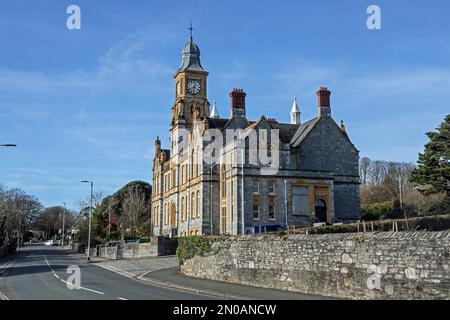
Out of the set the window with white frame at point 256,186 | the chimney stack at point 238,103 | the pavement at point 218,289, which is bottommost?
the pavement at point 218,289

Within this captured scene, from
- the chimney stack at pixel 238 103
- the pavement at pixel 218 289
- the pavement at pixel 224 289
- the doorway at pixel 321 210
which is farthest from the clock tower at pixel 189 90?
the pavement at pixel 224 289

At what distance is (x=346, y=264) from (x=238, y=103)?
37.8 metres

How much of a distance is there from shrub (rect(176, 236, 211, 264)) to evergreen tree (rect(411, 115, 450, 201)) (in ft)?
65.3

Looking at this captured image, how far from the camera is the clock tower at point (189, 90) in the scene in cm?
7394

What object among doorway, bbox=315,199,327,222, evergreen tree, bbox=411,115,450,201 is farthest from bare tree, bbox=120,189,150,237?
evergreen tree, bbox=411,115,450,201

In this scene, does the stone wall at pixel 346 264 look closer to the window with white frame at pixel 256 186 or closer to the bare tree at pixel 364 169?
the window with white frame at pixel 256 186

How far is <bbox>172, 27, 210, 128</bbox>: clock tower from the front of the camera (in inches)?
2911

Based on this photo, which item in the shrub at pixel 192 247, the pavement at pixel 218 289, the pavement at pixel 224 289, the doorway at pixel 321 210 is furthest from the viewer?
the doorway at pixel 321 210

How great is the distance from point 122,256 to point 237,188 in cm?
1712

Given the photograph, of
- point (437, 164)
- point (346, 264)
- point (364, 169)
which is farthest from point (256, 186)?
point (364, 169)

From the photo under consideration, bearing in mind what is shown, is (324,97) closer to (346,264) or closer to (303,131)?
(303,131)

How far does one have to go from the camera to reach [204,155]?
57.3 m

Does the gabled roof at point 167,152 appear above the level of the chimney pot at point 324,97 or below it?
below
